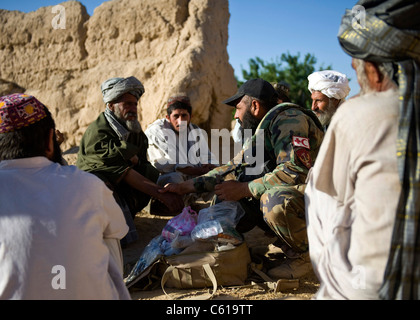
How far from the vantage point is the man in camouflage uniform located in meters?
3.05

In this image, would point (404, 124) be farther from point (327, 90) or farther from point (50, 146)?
point (327, 90)

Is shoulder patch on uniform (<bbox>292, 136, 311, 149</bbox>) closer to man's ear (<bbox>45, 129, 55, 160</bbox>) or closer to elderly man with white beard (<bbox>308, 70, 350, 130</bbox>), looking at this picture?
elderly man with white beard (<bbox>308, 70, 350, 130</bbox>)

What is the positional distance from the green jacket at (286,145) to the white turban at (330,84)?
1.32 metres

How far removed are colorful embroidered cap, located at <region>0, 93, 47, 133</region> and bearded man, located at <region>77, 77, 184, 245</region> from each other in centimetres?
233

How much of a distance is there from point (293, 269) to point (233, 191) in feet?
2.60

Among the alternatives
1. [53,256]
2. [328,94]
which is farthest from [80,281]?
[328,94]

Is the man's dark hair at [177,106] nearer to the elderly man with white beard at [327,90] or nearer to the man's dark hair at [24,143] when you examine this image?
the elderly man with white beard at [327,90]

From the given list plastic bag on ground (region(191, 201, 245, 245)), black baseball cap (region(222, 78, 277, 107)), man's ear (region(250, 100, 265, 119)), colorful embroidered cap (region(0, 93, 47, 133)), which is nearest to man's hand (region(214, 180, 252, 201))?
plastic bag on ground (region(191, 201, 245, 245))

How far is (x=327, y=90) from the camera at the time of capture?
4.62m

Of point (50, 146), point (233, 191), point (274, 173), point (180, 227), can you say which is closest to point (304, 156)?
point (274, 173)

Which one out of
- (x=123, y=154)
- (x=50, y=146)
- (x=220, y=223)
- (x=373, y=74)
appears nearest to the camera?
(x=373, y=74)

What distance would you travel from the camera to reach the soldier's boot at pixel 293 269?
3148 millimetres

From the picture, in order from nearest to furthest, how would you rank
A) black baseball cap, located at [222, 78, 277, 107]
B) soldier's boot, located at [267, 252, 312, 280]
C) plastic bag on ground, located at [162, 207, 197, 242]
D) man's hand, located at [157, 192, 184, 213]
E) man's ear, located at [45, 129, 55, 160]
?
1. man's ear, located at [45, 129, 55, 160]
2. soldier's boot, located at [267, 252, 312, 280]
3. plastic bag on ground, located at [162, 207, 197, 242]
4. black baseball cap, located at [222, 78, 277, 107]
5. man's hand, located at [157, 192, 184, 213]

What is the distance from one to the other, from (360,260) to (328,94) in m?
3.35
